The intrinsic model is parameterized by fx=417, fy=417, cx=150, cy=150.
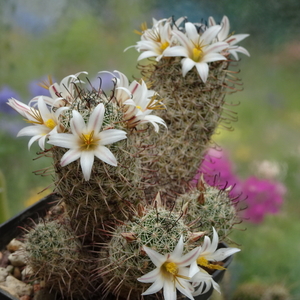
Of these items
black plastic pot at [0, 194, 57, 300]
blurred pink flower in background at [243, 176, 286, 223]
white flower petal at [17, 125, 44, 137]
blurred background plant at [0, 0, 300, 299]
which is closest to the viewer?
white flower petal at [17, 125, 44, 137]

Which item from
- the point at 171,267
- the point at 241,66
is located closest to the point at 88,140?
the point at 171,267

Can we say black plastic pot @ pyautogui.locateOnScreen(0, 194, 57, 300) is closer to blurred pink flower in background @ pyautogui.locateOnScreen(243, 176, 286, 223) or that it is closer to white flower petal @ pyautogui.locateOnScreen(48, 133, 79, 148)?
white flower petal @ pyautogui.locateOnScreen(48, 133, 79, 148)

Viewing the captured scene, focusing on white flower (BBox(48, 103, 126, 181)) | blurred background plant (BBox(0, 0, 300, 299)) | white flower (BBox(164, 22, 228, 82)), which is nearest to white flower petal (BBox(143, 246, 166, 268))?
white flower (BBox(48, 103, 126, 181))

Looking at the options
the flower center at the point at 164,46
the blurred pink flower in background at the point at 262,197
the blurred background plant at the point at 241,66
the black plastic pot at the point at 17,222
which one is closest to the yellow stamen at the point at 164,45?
the flower center at the point at 164,46

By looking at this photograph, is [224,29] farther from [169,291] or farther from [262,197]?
[262,197]

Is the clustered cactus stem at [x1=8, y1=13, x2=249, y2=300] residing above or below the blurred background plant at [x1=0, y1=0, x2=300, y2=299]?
below

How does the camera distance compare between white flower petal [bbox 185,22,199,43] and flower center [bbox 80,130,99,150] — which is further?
white flower petal [bbox 185,22,199,43]

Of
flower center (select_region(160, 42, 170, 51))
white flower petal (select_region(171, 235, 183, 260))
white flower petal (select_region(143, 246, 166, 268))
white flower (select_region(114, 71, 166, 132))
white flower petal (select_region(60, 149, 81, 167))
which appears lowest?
white flower petal (select_region(143, 246, 166, 268))
